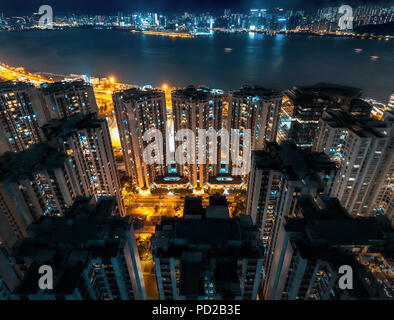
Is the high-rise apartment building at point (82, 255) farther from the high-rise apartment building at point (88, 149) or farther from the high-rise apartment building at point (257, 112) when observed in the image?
the high-rise apartment building at point (257, 112)

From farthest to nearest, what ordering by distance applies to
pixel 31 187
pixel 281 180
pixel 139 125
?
pixel 139 125 < pixel 31 187 < pixel 281 180

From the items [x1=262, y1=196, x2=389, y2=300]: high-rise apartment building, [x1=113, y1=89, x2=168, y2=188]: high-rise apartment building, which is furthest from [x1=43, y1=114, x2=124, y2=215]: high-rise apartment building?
[x1=262, y1=196, x2=389, y2=300]: high-rise apartment building

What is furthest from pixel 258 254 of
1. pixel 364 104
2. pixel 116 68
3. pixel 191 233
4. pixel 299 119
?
pixel 116 68

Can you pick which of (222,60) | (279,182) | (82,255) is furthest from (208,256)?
(222,60)

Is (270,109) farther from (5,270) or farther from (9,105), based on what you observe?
(9,105)

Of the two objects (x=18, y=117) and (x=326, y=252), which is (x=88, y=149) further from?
(x=326, y=252)
